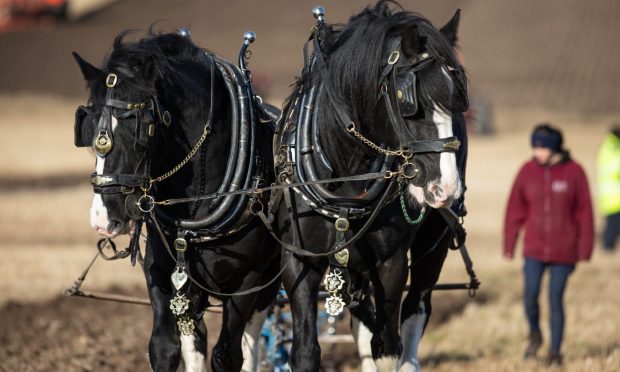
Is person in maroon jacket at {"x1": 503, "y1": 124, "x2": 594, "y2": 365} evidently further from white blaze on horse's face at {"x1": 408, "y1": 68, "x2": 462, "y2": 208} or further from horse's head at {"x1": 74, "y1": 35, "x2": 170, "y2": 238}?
horse's head at {"x1": 74, "y1": 35, "x2": 170, "y2": 238}

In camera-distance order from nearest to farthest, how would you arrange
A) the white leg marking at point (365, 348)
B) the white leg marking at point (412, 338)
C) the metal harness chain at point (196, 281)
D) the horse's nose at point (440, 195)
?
the horse's nose at point (440, 195) < the metal harness chain at point (196, 281) < the white leg marking at point (365, 348) < the white leg marking at point (412, 338)

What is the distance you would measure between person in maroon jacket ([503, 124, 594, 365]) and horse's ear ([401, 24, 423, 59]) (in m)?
4.39

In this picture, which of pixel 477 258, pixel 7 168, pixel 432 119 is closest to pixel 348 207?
pixel 432 119

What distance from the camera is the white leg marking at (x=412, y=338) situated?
6477mm

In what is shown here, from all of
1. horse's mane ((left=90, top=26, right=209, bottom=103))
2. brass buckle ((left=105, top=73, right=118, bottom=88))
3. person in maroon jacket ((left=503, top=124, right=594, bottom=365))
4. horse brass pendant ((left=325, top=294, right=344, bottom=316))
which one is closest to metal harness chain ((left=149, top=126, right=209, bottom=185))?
horse's mane ((left=90, top=26, right=209, bottom=103))

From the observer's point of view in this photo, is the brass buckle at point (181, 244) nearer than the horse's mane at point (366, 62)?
No

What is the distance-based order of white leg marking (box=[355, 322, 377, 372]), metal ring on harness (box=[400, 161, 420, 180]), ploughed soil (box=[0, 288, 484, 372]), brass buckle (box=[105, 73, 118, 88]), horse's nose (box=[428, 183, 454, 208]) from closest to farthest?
horse's nose (box=[428, 183, 454, 208]) → metal ring on harness (box=[400, 161, 420, 180]) → brass buckle (box=[105, 73, 118, 88]) → white leg marking (box=[355, 322, 377, 372]) → ploughed soil (box=[0, 288, 484, 372])

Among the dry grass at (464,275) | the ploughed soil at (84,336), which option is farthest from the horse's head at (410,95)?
the dry grass at (464,275)

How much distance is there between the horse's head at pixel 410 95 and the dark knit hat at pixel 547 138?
4051 millimetres

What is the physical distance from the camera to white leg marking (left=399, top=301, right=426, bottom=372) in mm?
6477

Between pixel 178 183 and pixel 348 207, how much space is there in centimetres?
91

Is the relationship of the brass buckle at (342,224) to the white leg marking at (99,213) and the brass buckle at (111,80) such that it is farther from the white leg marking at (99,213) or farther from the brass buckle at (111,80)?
the brass buckle at (111,80)

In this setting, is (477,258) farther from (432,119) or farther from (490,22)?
(490,22)

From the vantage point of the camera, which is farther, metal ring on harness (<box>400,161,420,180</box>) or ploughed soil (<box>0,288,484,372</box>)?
ploughed soil (<box>0,288,484,372</box>)
